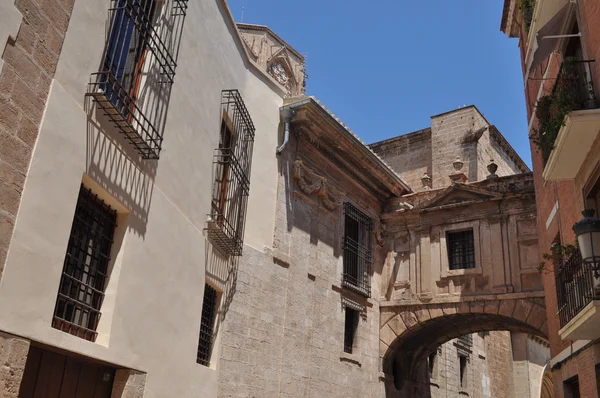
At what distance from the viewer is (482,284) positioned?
13258mm

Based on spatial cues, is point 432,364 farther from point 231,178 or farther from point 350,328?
point 231,178

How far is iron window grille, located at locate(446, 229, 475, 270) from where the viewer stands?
1379 cm

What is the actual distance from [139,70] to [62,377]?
3.19 meters

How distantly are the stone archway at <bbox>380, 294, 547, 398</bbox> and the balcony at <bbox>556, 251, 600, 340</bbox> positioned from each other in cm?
539

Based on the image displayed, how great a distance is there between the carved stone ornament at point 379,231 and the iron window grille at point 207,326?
6.56m

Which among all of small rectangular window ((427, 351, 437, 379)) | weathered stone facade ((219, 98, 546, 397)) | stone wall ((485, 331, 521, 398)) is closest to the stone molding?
weathered stone facade ((219, 98, 546, 397))

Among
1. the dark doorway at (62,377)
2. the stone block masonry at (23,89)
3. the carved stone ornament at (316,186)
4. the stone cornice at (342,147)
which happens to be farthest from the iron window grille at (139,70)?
the carved stone ornament at (316,186)

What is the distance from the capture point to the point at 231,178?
9.28 metres

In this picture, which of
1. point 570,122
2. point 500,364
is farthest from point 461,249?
point 500,364

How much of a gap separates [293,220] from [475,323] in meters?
5.69

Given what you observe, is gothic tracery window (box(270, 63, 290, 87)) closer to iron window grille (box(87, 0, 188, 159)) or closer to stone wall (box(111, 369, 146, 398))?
iron window grille (box(87, 0, 188, 159))

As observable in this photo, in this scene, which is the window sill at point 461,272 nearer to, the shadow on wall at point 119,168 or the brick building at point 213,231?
the brick building at point 213,231

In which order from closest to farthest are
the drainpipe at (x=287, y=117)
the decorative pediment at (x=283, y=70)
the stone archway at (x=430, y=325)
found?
the drainpipe at (x=287, y=117)
the stone archway at (x=430, y=325)
the decorative pediment at (x=283, y=70)

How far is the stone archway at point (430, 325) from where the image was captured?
12656 millimetres
